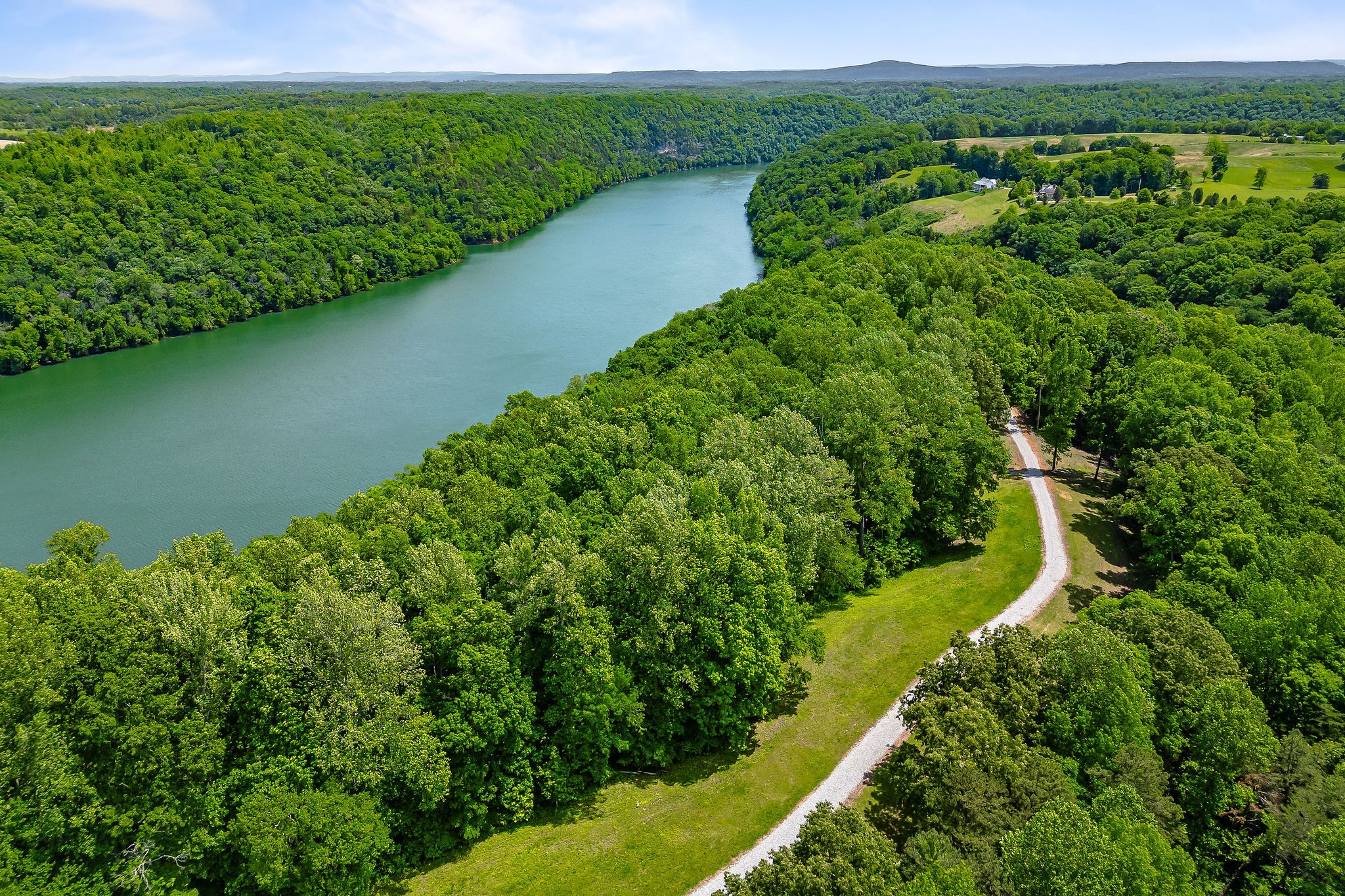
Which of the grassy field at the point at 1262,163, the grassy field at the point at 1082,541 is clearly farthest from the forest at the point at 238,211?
the grassy field at the point at 1262,163

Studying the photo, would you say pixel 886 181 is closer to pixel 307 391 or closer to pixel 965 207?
pixel 965 207

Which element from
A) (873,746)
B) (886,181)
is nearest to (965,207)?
(886,181)

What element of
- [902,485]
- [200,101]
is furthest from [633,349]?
[200,101]

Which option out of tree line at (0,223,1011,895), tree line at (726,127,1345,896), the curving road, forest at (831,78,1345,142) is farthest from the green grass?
tree line at (0,223,1011,895)

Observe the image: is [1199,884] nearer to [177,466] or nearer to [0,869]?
[0,869]

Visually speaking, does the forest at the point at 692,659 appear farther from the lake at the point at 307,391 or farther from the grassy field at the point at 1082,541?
the lake at the point at 307,391

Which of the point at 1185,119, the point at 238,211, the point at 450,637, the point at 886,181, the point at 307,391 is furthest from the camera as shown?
the point at 1185,119
